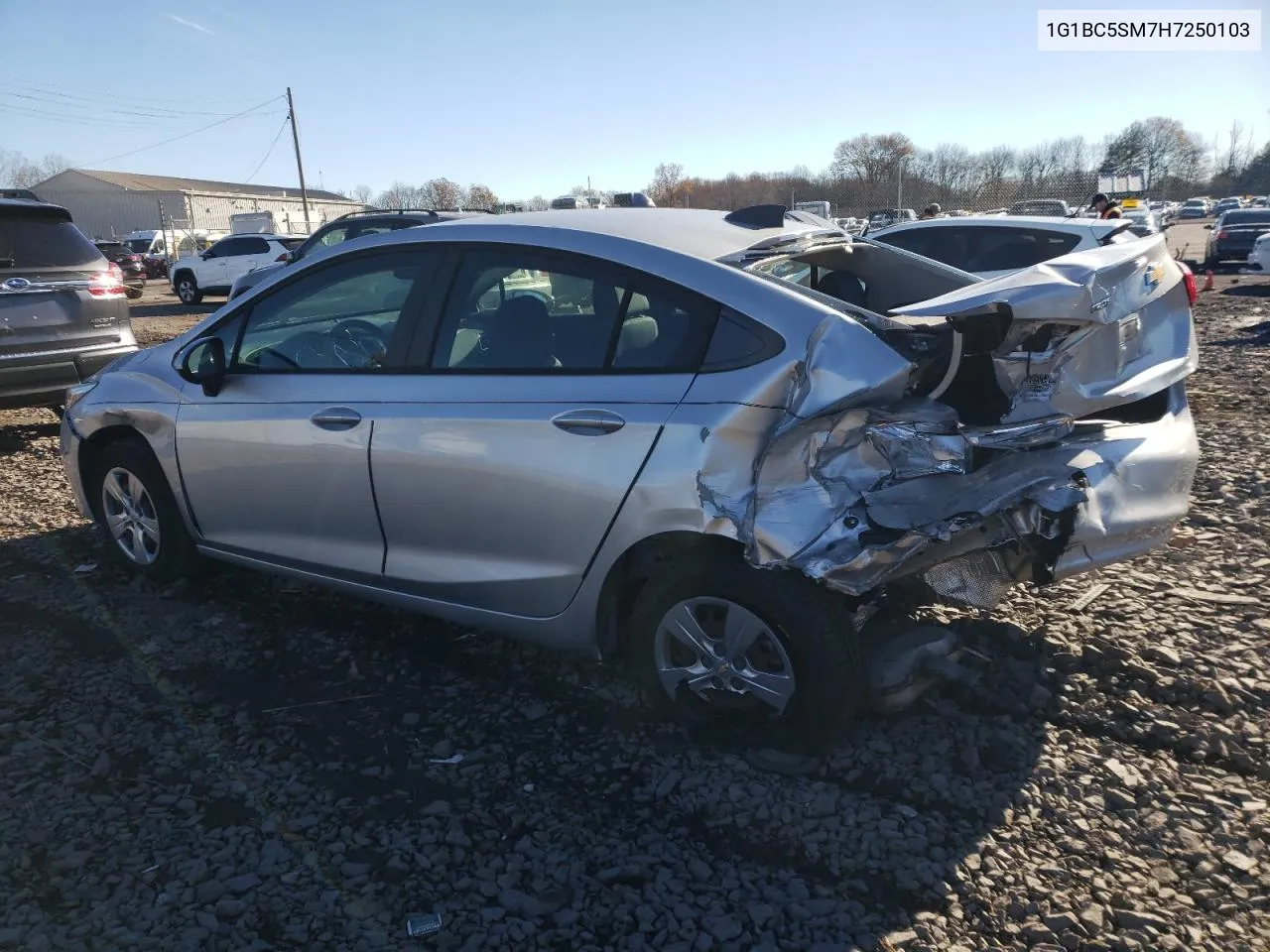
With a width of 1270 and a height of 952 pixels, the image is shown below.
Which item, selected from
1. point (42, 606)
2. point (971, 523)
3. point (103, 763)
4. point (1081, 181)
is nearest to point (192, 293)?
point (42, 606)

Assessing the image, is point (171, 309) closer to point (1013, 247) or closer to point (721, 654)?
point (1013, 247)

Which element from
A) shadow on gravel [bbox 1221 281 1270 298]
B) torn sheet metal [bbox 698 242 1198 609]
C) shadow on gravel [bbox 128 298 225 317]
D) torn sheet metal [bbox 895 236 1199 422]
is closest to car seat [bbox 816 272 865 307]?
torn sheet metal [bbox 895 236 1199 422]

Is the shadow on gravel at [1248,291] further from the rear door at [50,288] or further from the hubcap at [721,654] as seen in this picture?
the hubcap at [721,654]

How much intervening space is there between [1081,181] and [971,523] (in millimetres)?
31663

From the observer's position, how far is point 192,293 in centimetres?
2230

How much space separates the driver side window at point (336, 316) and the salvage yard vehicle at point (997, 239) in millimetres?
6195

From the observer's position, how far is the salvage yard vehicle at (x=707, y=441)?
2826 mm

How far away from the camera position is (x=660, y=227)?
3.54 meters

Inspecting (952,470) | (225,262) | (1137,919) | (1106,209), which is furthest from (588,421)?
(225,262)

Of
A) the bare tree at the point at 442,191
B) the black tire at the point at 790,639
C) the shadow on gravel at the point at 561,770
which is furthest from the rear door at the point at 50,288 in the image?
the bare tree at the point at 442,191

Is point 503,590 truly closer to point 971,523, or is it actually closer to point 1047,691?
point 971,523

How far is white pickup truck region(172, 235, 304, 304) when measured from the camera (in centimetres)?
2181

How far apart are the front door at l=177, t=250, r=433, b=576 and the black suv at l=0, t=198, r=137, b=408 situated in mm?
3883

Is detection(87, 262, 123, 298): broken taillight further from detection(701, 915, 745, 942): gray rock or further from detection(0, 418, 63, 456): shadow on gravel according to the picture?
detection(701, 915, 745, 942): gray rock
